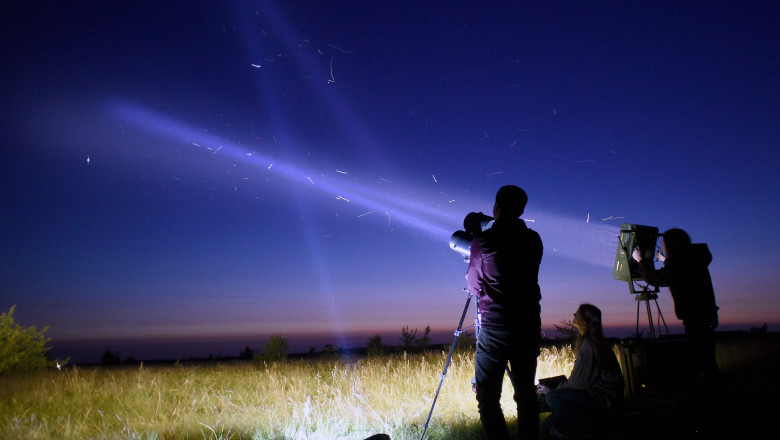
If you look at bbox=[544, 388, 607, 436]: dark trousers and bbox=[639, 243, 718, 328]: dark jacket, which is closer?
bbox=[544, 388, 607, 436]: dark trousers

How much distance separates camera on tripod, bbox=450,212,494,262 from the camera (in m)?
3.68

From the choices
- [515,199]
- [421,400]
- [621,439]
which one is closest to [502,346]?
[515,199]

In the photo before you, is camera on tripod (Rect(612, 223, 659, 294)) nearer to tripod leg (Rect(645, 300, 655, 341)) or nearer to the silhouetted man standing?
tripod leg (Rect(645, 300, 655, 341))

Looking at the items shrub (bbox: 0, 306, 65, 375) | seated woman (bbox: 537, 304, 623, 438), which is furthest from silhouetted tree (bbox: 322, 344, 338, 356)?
seated woman (bbox: 537, 304, 623, 438)

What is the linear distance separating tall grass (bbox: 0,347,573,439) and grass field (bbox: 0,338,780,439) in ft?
0.05

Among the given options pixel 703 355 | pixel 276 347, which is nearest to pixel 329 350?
pixel 276 347

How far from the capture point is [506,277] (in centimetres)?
316

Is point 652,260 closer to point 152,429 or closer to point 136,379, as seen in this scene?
point 152,429

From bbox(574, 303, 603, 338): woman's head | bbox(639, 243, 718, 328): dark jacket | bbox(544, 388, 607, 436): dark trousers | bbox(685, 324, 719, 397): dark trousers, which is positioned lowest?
bbox(544, 388, 607, 436): dark trousers

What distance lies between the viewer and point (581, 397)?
3.92 m

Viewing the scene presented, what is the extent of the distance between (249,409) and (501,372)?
11.2 ft

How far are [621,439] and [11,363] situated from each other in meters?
15.1

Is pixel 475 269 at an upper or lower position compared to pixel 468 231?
lower

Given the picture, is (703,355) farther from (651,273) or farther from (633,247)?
(633,247)
